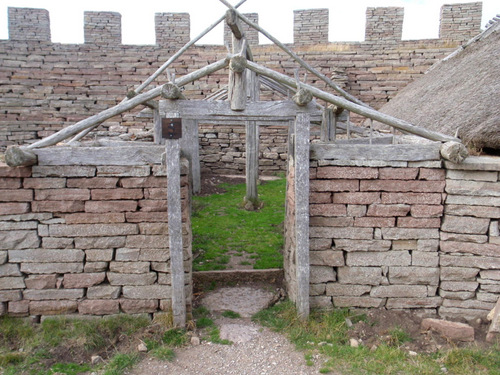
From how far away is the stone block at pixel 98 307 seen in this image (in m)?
4.53

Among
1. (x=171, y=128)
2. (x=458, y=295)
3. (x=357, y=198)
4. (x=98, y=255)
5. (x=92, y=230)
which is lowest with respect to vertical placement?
(x=458, y=295)

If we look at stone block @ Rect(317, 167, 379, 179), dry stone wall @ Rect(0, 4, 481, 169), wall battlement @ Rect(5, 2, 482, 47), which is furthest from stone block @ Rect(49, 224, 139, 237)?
wall battlement @ Rect(5, 2, 482, 47)

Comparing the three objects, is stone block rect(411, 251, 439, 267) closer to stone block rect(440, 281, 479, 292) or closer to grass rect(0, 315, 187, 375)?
stone block rect(440, 281, 479, 292)

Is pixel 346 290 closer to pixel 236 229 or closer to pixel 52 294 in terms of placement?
pixel 52 294

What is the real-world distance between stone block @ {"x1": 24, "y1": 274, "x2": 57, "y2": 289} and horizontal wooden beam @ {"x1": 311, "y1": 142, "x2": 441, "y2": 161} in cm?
330

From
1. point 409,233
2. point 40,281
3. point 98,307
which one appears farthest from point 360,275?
point 40,281

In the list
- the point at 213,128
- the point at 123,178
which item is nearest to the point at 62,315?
the point at 123,178

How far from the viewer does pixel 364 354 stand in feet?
13.3

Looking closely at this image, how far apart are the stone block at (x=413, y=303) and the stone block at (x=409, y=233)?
76cm

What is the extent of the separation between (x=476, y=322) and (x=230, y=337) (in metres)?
2.85

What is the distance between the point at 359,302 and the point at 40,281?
12.3 feet

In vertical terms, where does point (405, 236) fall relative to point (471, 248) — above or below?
above

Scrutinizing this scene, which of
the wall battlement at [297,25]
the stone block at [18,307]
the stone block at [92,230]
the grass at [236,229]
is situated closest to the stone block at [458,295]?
the grass at [236,229]

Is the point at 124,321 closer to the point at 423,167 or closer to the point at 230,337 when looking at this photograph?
the point at 230,337
